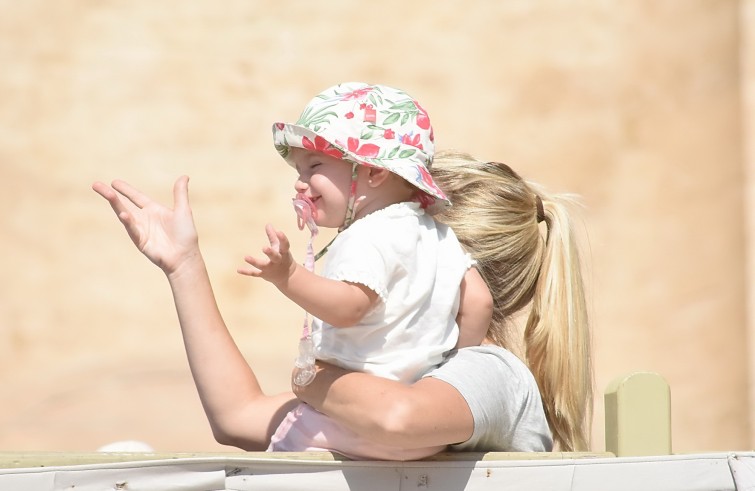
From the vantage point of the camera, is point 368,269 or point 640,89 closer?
point 368,269

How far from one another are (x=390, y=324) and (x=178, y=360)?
3516 mm

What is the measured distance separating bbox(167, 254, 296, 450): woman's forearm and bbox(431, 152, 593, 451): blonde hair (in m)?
0.52

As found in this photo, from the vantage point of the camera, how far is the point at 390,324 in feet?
6.56

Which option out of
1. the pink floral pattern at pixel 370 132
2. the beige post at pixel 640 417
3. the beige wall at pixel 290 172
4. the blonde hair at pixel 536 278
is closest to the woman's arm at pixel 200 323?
the pink floral pattern at pixel 370 132

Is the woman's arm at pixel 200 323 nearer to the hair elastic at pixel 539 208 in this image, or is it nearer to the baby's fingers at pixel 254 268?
the baby's fingers at pixel 254 268

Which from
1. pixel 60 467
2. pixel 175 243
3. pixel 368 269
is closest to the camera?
pixel 60 467

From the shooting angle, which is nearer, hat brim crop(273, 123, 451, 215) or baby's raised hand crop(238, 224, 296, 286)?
baby's raised hand crop(238, 224, 296, 286)

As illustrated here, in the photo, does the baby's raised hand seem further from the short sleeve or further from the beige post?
the beige post

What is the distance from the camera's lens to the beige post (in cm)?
201

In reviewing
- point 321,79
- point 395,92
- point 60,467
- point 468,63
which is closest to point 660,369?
point 468,63

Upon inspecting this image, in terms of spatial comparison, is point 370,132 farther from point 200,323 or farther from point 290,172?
point 290,172

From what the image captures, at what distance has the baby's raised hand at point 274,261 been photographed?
5.68 feet

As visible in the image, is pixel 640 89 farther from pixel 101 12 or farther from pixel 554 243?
pixel 554 243

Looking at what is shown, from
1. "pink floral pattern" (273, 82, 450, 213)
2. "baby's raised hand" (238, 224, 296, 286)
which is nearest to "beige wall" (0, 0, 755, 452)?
"pink floral pattern" (273, 82, 450, 213)
